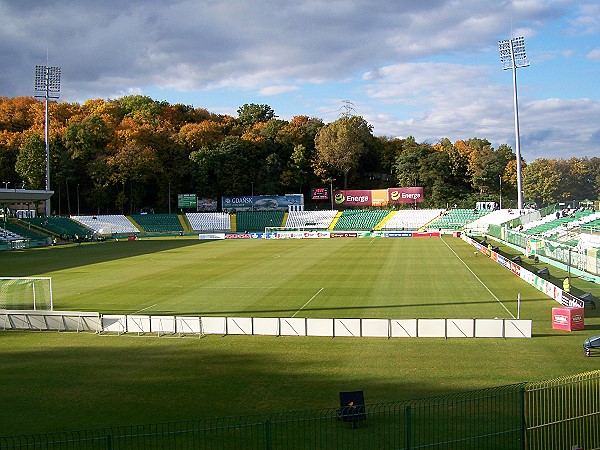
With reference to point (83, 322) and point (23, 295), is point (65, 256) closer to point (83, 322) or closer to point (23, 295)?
point (23, 295)

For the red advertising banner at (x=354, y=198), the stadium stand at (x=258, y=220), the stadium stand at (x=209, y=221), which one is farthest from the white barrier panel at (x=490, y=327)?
the red advertising banner at (x=354, y=198)

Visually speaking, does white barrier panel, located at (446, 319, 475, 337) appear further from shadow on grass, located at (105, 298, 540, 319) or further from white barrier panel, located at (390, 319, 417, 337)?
shadow on grass, located at (105, 298, 540, 319)

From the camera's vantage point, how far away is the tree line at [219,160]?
9375 cm

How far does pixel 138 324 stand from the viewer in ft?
77.9

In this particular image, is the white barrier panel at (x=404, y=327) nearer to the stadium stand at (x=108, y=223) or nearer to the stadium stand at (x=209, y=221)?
the stadium stand at (x=108, y=223)

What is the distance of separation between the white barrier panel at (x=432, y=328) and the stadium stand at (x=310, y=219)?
74145 millimetres

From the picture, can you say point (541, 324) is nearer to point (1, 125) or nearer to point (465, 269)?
point (465, 269)

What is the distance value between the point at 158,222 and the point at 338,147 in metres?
34.8

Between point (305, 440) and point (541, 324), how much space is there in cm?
1494

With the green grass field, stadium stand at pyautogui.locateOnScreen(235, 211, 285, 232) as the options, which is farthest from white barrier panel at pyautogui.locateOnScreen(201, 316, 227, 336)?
stadium stand at pyautogui.locateOnScreen(235, 211, 285, 232)

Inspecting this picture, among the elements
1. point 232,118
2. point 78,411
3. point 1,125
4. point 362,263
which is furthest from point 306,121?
point 78,411

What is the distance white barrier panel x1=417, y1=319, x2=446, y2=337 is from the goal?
1659 centimetres

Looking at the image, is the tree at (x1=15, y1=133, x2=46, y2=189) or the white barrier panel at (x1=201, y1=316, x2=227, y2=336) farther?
the tree at (x1=15, y1=133, x2=46, y2=189)

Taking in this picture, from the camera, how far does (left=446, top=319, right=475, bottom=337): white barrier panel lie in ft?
71.5
